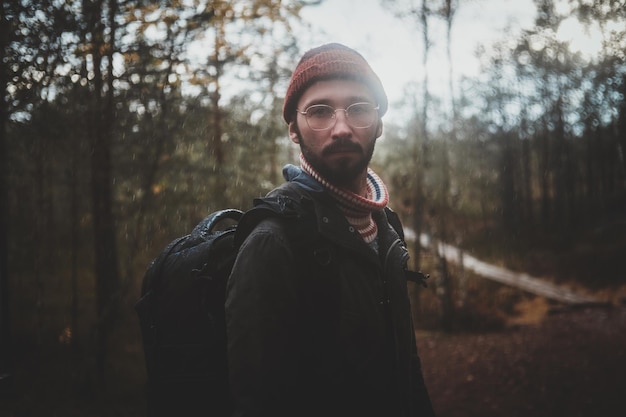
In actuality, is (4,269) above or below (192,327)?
above

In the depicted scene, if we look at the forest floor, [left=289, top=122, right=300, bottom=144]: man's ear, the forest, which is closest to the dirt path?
the forest floor

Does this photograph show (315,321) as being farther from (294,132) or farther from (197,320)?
(294,132)

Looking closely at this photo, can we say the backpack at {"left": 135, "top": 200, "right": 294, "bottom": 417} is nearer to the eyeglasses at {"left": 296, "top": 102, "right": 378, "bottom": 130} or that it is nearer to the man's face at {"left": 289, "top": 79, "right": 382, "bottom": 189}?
the man's face at {"left": 289, "top": 79, "right": 382, "bottom": 189}

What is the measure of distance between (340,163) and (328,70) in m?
0.46

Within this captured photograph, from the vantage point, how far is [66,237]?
639 inches

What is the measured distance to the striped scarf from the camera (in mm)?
1871

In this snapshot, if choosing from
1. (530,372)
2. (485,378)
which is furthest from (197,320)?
(530,372)

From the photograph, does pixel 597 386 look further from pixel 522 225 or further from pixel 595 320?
pixel 522 225

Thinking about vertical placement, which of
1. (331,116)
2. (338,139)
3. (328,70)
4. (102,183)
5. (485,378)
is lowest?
(485,378)

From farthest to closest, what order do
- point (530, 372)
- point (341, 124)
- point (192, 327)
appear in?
point (530, 372)
point (341, 124)
point (192, 327)

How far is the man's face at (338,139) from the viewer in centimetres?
185

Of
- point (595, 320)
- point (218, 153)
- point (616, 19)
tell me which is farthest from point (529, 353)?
point (218, 153)

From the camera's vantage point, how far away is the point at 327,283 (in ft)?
5.13

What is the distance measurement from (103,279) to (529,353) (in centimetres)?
1020
